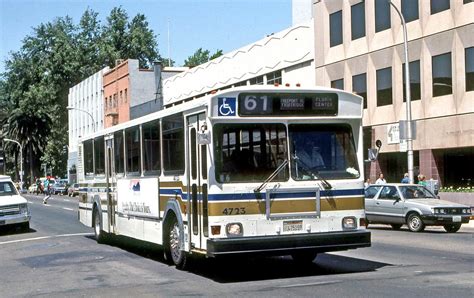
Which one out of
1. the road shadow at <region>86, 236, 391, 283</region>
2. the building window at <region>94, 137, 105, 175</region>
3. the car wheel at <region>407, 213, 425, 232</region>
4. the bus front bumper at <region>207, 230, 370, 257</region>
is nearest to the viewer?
the bus front bumper at <region>207, 230, 370, 257</region>

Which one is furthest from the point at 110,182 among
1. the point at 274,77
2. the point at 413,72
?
the point at 274,77

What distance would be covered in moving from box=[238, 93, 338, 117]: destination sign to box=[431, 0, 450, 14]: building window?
21.8 meters

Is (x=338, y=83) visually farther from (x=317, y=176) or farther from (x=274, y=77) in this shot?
(x=317, y=176)

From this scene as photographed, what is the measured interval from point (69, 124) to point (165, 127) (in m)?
83.5

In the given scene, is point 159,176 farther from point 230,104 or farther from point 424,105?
point 424,105

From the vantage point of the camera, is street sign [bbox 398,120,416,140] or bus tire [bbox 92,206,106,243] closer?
bus tire [bbox 92,206,106,243]

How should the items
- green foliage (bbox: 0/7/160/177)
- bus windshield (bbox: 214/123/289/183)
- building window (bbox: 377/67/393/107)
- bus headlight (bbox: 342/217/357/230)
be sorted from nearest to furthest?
bus windshield (bbox: 214/123/289/183), bus headlight (bbox: 342/217/357/230), building window (bbox: 377/67/393/107), green foliage (bbox: 0/7/160/177)

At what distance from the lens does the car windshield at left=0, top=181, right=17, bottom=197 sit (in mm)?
24672

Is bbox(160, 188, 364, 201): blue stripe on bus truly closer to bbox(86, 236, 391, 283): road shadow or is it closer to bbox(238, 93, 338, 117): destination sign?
bbox(86, 236, 391, 283): road shadow

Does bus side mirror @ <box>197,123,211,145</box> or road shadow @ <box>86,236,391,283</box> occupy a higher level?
bus side mirror @ <box>197,123,211,145</box>

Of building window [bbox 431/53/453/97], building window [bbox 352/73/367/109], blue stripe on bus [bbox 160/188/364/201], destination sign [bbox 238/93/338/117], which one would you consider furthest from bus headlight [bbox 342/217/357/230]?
building window [bbox 352/73/367/109]

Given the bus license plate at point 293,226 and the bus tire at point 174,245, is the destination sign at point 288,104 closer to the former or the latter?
the bus license plate at point 293,226

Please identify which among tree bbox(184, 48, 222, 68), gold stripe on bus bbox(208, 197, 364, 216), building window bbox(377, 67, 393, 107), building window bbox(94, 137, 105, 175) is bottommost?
gold stripe on bus bbox(208, 197, 364, 216)

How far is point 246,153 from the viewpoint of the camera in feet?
37.6
